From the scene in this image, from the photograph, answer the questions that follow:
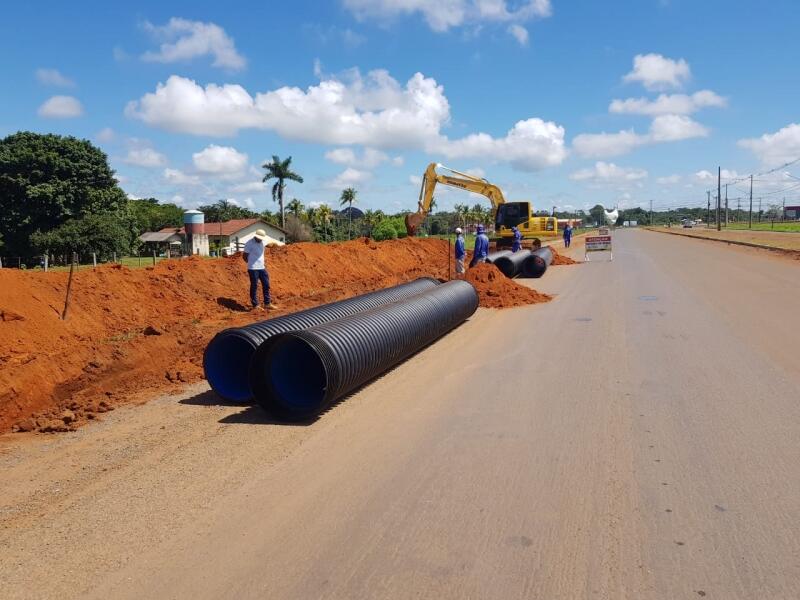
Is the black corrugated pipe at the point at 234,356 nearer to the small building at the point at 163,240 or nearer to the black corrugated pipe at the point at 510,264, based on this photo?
the black corrugated pipe at the point at 510,264

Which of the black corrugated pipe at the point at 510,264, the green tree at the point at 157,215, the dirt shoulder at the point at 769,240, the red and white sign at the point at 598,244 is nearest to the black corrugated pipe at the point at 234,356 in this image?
the black corrugated pipe at the point at 510,264

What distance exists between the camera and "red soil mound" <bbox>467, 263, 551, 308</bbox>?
14.8 meters

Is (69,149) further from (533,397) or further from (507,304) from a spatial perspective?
(533,397)

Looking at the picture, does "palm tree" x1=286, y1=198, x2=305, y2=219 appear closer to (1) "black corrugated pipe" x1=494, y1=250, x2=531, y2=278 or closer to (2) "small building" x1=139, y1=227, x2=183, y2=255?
(2) "small building" x1=139, y1=227, x2=183, y2=255

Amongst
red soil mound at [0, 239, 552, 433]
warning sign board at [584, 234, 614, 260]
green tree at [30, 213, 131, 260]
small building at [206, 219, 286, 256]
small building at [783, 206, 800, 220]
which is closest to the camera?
red soil mound at [0, 239, 552, 433]

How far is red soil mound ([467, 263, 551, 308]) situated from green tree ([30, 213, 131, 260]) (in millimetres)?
31082

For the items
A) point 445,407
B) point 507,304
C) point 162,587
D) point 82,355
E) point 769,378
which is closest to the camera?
point 162,587

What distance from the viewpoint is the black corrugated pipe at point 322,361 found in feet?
20.3

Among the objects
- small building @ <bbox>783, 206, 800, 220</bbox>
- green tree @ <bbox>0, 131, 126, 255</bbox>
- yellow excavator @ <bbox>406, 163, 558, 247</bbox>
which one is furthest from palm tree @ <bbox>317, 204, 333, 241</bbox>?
small building @ <bbox>783, 206, 800, 220</bbox>

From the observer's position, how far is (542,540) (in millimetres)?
3727

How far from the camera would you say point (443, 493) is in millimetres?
4406

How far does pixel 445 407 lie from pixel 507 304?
8.38 m

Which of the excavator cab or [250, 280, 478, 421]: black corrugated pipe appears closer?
[250, 280, 478, 421]: black corrugated pipe

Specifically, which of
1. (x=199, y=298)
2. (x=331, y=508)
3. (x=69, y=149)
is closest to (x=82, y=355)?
(x=331, y=508)
